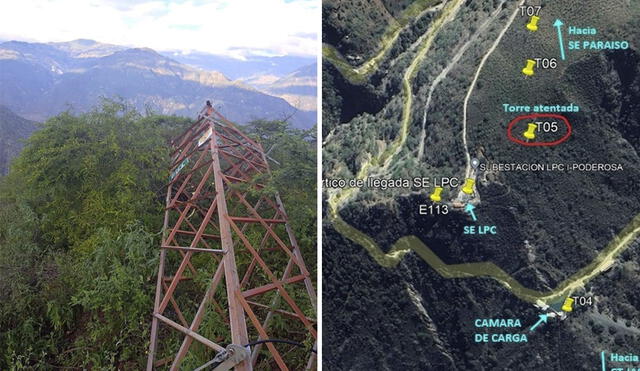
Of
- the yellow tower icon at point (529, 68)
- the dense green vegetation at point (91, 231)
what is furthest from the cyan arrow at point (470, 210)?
the dense green vegetation at point (91, 231)

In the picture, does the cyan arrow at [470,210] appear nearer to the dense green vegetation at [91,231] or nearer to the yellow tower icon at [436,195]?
the yellow tower icon at [436,195]

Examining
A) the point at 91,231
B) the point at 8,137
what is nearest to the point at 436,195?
the point at 91,231

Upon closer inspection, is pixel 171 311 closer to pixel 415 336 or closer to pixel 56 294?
pixel 56 294

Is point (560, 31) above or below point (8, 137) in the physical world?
above

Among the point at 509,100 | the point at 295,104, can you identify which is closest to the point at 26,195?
the point at 295,104

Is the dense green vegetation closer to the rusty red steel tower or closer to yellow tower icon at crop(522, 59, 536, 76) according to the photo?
the rusty red steel tower

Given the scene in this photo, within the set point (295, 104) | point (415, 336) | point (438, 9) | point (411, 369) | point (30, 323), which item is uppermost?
point (438, 9)

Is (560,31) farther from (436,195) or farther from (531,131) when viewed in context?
(436,195)
